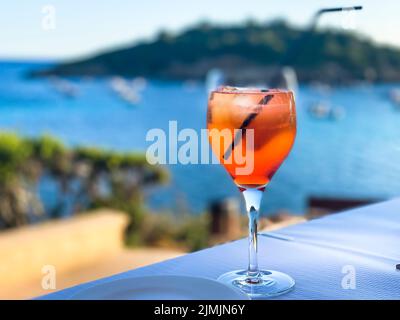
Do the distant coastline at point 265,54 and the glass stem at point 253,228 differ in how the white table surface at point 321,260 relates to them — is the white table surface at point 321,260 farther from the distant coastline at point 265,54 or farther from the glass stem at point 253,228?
the distant coastline at point 265,54

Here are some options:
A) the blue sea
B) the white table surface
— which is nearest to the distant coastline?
the blue sea

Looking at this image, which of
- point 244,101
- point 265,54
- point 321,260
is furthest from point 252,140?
point 265,54

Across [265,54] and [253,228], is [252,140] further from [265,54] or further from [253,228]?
[265,54]

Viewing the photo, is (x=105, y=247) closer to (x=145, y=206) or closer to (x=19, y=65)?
(x=145, y=206)

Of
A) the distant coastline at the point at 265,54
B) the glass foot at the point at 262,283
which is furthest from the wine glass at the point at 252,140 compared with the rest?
the distant coastline at the point at 265,54

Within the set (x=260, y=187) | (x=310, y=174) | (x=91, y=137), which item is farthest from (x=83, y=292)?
(x=91, y=137)

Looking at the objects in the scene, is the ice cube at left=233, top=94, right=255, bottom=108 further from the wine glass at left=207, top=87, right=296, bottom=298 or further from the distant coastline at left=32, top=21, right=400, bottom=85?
the distant coastline at left=32, top=21, right=400, bottom=85
